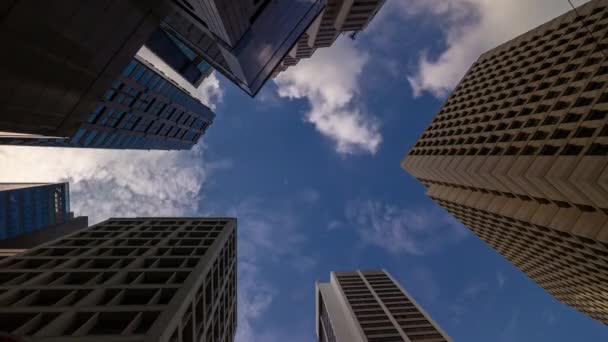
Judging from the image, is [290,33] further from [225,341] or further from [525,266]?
[525,266]

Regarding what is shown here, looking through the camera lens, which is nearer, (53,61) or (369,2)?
(53,61)

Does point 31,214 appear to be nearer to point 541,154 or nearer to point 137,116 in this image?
point 137,116

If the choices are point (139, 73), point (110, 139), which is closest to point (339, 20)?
point (139, 73)

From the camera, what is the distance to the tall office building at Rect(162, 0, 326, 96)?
14189mm

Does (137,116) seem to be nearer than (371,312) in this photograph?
Yes

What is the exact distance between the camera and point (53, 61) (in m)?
9.38

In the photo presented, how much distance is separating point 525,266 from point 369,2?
6315cm

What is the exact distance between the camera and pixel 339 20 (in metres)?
68.4

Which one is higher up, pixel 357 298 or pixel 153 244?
pixel 153 244

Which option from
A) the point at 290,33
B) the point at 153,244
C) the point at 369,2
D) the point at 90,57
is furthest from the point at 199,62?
the point at 90,57

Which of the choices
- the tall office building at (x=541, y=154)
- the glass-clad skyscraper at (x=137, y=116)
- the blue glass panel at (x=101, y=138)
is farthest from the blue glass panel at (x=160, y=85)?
the tall office building at (x=541, y=154)

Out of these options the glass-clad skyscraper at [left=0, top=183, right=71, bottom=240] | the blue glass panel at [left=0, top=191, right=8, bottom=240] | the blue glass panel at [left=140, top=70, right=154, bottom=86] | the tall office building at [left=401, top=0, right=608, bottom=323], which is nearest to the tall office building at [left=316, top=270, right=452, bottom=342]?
the tall office building at [left=401, top=0, right=608, bottom=323]

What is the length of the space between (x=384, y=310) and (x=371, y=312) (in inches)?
153

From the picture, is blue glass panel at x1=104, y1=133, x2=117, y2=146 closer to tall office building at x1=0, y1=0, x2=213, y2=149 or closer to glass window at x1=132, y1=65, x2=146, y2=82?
glass window at x1=132, y1=65, x2=146, y2=82
